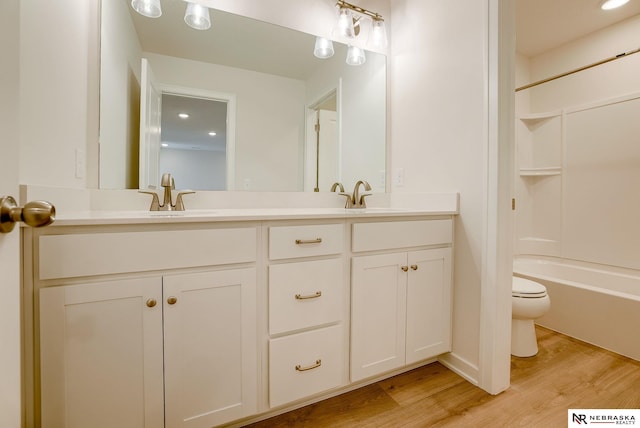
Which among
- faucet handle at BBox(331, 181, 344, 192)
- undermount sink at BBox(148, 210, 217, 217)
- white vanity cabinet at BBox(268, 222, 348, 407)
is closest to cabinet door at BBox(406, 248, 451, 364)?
white vanity cabinet at BBox(268, 222, 348, 407)

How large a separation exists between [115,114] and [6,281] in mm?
1188

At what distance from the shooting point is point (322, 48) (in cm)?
183

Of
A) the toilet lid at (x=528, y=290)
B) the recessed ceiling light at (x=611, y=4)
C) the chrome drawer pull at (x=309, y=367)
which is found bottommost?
the chrome drawer pull at (x=309, y=367)

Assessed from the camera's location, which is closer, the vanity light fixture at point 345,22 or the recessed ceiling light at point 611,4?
the vanity light fixture at point 345,22

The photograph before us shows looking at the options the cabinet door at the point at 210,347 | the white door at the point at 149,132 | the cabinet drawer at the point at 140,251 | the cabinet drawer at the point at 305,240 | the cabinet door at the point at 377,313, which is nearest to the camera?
the cabinet drawer at the point at 140,251

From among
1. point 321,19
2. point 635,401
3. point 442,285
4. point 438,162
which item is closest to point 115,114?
point 321,19

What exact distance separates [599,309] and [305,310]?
191 centimetres

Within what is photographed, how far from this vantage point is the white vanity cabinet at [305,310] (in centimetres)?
115

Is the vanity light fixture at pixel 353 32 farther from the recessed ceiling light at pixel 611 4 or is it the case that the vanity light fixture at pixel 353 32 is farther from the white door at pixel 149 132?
the recessed ceiling light at pixel 611 4

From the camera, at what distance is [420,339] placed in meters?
1.49

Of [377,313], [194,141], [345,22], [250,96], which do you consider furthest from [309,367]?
[345,22]

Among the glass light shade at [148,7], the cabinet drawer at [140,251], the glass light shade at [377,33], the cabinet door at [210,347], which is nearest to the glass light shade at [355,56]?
the glass light shade at [377,33]

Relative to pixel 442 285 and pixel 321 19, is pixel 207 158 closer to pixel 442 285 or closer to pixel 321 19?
pixel 321 19

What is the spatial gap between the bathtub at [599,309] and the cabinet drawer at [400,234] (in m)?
1.10
